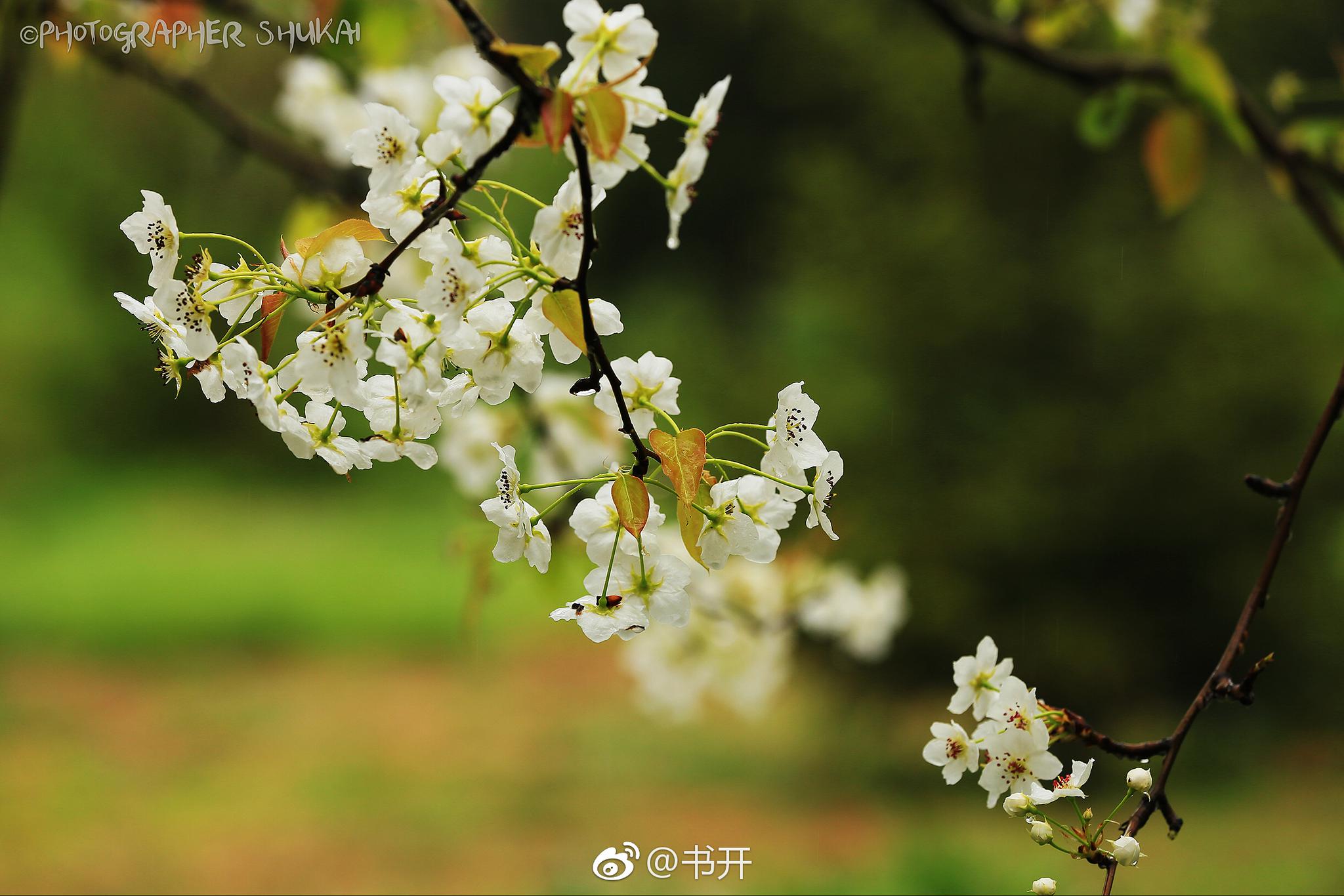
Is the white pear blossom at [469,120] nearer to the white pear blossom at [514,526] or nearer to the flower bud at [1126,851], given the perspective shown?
the white pear blossom at [514,526]

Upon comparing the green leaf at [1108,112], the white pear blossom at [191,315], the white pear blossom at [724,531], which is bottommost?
the white pear blossom at [724,531]

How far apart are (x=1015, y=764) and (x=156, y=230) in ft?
1.46

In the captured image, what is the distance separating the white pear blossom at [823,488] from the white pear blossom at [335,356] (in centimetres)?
19

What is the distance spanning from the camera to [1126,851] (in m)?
0.42

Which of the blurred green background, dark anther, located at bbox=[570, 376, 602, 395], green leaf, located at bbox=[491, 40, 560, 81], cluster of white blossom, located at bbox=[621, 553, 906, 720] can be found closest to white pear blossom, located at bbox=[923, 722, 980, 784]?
dark anther, located at bbox=[570, 376, 602, 395]

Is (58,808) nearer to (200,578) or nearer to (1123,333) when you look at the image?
(200,578)

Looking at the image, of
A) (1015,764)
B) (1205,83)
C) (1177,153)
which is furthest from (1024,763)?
(1177,153)

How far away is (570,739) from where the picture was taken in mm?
3959

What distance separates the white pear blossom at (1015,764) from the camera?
1.58ft

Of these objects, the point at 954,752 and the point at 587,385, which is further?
the point at 954,752

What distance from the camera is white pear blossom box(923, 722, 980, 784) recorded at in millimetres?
512

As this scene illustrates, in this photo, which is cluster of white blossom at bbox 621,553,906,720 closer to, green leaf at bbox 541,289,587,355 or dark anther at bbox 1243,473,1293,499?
dark anther at bbox 1243,473,1293,499

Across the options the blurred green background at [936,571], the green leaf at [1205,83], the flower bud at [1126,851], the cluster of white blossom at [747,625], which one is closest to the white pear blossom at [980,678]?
the flower bud at [1126,851]

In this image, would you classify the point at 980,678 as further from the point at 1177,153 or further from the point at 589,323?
the point at 1177,153
